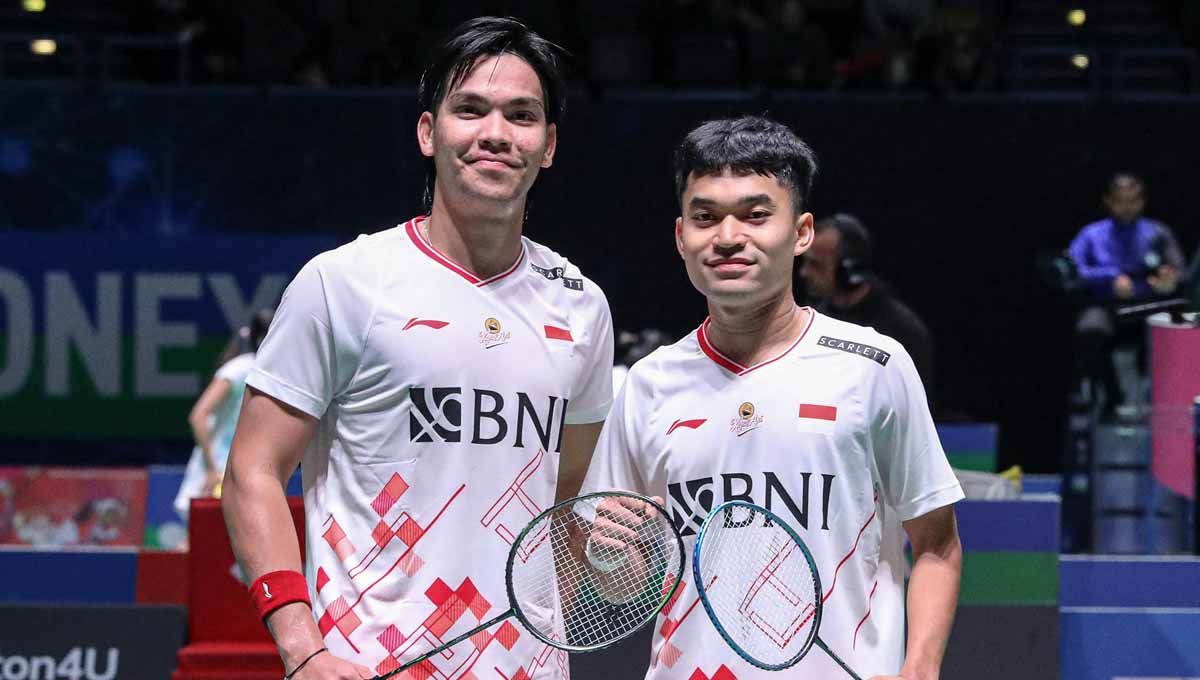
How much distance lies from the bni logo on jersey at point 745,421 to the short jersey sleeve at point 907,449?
0.62 ft

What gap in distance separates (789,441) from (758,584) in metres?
0.24

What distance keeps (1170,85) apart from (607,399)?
869 cm

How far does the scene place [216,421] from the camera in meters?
7.82

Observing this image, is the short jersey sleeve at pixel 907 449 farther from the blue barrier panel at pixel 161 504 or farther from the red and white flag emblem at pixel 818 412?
the blue barrier panel at pixel 161 504

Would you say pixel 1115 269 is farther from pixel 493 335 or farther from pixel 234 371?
pixel 493 335

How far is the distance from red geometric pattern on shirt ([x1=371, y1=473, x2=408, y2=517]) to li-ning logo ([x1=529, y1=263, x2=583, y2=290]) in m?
0.46

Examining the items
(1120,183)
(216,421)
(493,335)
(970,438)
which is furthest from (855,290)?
(493,335)

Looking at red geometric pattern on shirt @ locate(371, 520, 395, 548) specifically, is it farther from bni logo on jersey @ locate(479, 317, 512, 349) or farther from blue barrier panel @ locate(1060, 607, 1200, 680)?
blue barrier panel @ locate(1060, 607, 1200, 680)

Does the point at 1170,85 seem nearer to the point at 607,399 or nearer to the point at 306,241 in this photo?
the point at 306,241

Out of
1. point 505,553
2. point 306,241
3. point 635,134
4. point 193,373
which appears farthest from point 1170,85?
point 505,553

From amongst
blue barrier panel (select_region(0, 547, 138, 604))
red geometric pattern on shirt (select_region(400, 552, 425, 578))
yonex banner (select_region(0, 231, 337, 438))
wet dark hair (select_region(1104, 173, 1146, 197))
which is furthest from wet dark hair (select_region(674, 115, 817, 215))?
yonex banner (select_region(0, 231, 337, 438))

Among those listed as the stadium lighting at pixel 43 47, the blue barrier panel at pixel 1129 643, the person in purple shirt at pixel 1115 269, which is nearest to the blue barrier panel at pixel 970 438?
the person in purple shirt at pixel 1115 269

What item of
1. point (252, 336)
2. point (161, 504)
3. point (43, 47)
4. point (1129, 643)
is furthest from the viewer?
point (43, 47)

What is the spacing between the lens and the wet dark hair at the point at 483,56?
2.66 metres
